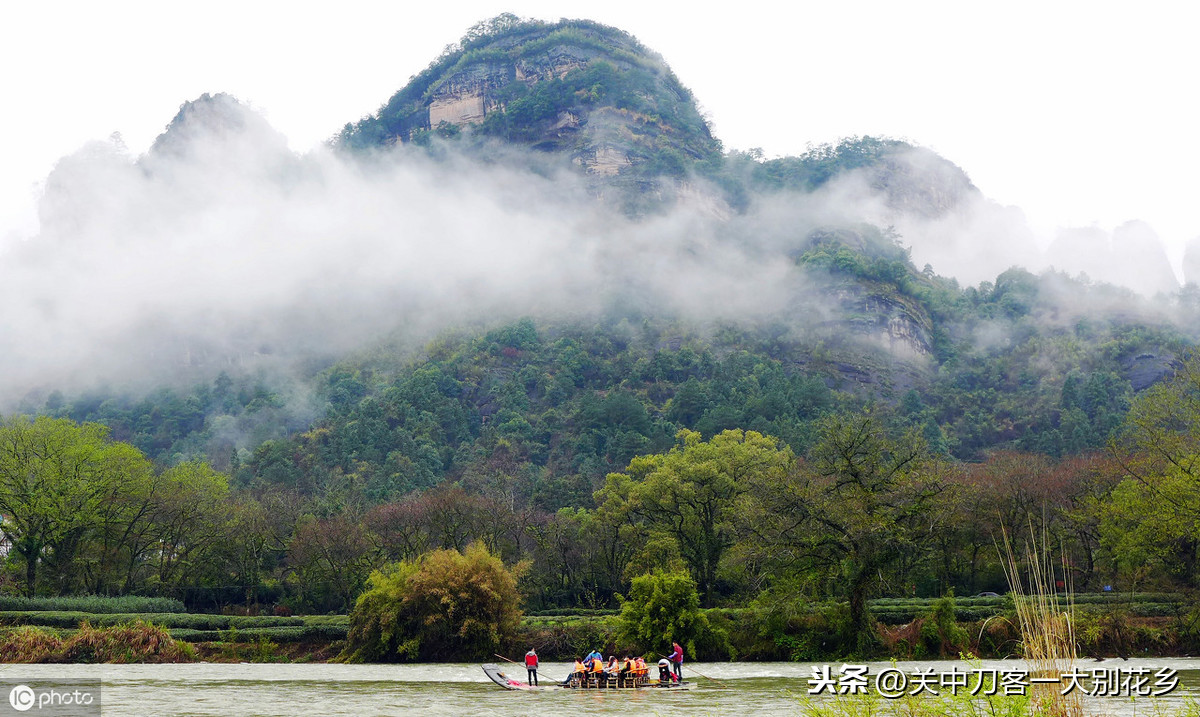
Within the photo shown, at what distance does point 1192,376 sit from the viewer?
4762 cm

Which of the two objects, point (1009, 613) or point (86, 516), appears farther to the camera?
point (86, 516)

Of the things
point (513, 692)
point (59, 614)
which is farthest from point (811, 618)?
point (59, 614)

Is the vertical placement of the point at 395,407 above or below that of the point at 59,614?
above

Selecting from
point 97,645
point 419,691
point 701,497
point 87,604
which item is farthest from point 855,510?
point 87,604

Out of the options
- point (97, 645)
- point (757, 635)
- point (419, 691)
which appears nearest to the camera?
point (419, 691)

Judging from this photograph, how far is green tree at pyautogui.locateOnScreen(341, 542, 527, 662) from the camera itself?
4912cm

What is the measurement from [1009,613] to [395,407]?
12986 centimetres

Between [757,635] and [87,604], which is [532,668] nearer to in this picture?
[757,635]

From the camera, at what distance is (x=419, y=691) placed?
35.4m

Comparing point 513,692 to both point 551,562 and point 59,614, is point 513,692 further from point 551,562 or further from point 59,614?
point 551,562

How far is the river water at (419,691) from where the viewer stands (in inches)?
1117

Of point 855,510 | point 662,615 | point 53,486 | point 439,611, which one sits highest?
point 53,486

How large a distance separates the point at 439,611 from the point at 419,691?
13594 mm

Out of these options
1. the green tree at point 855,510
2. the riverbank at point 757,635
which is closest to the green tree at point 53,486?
the riverbank at point 757,635
